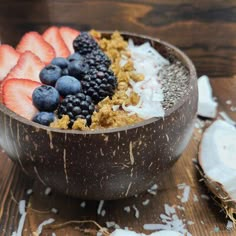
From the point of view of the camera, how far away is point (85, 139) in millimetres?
581

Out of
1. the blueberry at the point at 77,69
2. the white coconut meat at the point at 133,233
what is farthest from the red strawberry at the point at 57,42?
the white coconut meat at the point at 133,233

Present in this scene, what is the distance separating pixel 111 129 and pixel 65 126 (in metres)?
0.07

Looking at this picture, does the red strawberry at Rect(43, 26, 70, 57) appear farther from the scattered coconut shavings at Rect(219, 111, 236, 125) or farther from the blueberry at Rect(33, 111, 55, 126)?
the scattered coconut shavings at Rect(219, 111, 236, 125)

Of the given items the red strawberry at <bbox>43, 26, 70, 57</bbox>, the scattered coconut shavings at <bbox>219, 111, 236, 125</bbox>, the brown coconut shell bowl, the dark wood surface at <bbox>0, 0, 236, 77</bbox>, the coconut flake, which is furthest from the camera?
the dark wood surface at <bbox>0, 0, 236, 77</bbox>

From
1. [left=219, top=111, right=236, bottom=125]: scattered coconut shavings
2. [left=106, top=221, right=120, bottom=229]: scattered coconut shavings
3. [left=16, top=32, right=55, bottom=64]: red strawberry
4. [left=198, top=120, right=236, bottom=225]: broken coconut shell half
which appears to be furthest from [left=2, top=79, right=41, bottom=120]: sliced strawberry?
[left=219, top=111, right=236, bottom=125]: scattered coconut shavings

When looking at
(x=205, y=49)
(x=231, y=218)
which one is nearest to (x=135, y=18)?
(x=205, y=49)

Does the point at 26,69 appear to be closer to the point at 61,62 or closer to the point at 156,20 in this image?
the point at 61,62

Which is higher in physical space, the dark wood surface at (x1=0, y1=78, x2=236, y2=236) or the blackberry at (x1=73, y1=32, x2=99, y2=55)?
the blackberry at (x1=73, y1=32, x2=99, y2=55)

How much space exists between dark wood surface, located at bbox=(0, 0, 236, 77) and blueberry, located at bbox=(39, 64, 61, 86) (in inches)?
20.2

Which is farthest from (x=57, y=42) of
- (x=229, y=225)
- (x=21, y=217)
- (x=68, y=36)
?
(x=229, y=225)

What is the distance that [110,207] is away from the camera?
72cm

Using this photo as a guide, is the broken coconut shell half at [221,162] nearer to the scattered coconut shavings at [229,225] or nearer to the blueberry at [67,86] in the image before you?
the scattered coconut shavings at [229,225]

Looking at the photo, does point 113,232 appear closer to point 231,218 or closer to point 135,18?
point 231,218

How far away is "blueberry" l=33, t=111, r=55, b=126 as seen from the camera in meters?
0.62
